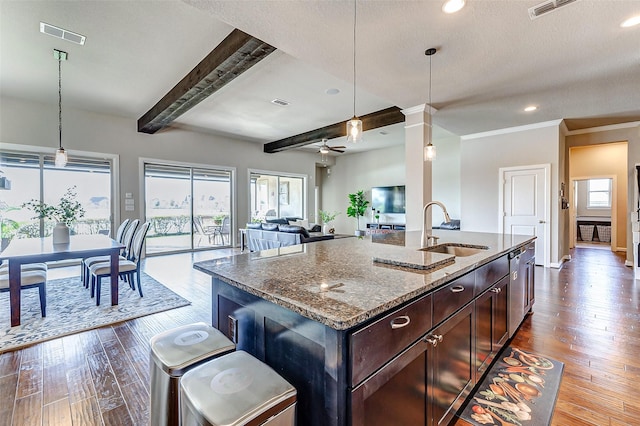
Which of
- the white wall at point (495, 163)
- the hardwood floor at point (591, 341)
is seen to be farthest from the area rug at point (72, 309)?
the white wall at point (495, 163)

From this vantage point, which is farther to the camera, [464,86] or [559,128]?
[559,128]

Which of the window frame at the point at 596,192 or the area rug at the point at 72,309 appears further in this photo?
the window frame at the point at 596,192

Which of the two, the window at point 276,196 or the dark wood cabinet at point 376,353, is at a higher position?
the window at point 276,196

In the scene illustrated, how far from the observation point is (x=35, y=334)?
2.63m

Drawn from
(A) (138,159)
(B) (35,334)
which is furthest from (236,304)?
(A) (138,159)

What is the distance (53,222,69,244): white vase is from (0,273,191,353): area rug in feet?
2.39

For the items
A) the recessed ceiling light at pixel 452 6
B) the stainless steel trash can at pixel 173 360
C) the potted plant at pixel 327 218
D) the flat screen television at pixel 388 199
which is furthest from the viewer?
the potted plant at pixel 327 218

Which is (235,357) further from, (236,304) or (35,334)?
(35,334)

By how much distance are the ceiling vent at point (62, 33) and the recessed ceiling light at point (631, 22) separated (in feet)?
16.8

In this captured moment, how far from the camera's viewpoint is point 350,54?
2.87 meters

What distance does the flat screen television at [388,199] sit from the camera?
880 centimetres

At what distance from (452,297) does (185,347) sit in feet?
4.22

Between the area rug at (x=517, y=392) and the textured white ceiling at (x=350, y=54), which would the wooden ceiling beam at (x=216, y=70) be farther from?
the area rug at (x=517, y=392)

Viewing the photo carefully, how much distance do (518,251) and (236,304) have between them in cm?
244
